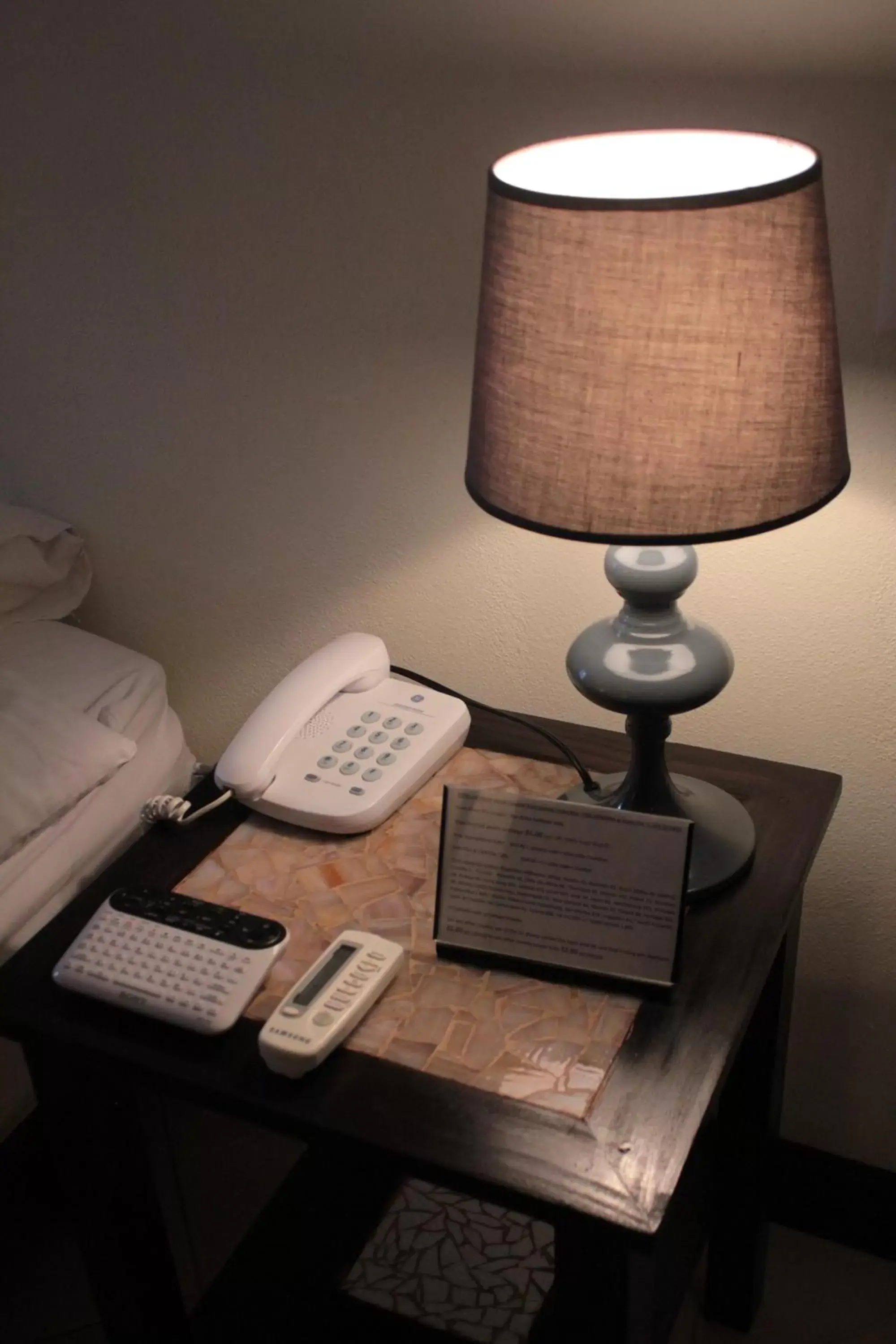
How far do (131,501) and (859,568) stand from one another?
793mm

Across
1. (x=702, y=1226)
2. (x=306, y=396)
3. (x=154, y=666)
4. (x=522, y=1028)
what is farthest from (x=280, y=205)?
(x=702, y=1226)

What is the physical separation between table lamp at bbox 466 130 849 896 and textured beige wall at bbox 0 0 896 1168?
210mm

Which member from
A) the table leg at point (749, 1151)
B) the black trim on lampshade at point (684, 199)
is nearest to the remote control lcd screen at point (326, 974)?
the table leg at point (749, 1151)

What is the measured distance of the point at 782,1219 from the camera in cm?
145

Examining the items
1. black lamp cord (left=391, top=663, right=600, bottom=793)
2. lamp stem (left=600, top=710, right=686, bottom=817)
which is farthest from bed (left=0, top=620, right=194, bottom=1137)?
lamp stem (left=600, top=710, right=686, bottom=817)

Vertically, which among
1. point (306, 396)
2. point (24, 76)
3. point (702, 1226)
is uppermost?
point (24, 76)

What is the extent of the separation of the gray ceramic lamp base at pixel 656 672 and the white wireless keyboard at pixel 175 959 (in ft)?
0.93

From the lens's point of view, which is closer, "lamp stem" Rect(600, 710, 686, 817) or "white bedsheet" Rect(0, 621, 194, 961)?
"lamp stem" Rect(600, 710, 686, 817)

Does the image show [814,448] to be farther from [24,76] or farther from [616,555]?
[24,76]

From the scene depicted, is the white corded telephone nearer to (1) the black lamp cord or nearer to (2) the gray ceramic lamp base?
(1) the black lamp cord

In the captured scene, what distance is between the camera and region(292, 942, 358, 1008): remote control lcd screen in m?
0.89

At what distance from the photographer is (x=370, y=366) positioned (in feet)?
4.10

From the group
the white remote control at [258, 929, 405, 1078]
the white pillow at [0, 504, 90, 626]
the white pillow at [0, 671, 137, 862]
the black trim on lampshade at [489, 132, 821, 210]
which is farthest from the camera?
the white pillow at [0, 504, 90, 626]

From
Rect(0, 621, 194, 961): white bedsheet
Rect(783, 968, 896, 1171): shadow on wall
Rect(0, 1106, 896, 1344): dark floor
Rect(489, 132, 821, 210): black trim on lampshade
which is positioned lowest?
Rect(0, 1106, 896, 1344): dark floor
